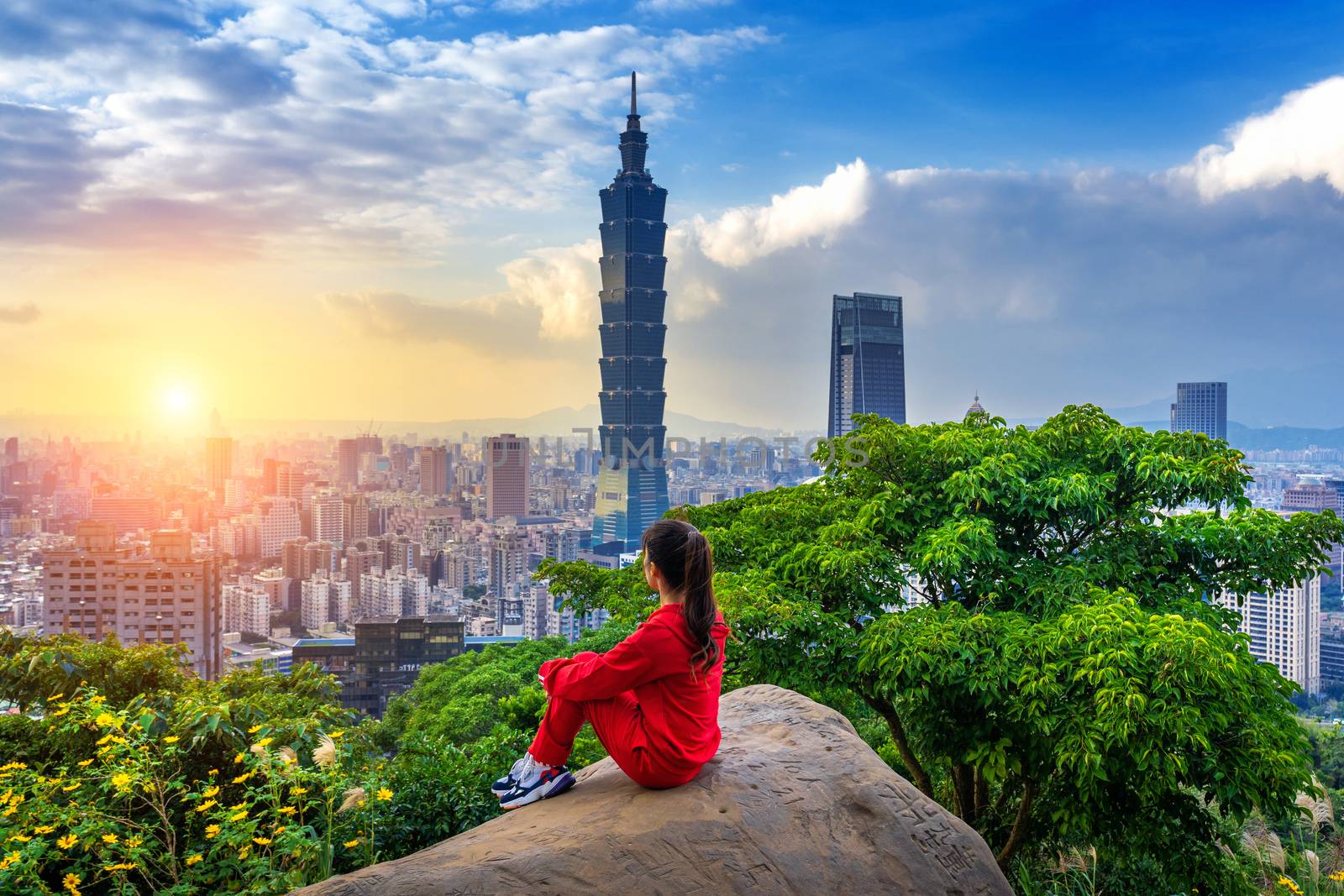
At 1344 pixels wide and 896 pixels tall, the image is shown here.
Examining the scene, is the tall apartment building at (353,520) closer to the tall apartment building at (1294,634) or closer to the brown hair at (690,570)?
the tall apartment building at (1294,634)

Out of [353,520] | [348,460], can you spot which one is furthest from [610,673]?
[348,460]

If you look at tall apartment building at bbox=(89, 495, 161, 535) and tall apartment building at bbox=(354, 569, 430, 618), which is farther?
tall apartment building at bbox=(354, 569, 430, 618)

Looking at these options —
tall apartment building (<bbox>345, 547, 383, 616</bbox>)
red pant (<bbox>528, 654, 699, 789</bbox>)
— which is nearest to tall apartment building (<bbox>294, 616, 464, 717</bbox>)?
tall apartment building (<bbox>345, 547, 383, 616</bbox>)

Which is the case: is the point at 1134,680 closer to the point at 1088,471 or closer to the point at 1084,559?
the point at 1084,559

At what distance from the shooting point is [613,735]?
7.25ft

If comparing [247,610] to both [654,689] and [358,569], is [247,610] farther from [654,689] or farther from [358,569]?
[654,689]

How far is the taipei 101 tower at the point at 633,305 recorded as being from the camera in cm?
7350

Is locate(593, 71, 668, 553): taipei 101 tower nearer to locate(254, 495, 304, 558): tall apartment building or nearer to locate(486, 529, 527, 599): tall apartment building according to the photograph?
locate(486, 529, 527, 599): tall apartment building

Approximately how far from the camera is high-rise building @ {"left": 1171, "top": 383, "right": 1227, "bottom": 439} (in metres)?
54.5

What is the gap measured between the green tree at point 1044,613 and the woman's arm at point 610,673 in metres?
1.78

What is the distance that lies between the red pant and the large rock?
0.15ft

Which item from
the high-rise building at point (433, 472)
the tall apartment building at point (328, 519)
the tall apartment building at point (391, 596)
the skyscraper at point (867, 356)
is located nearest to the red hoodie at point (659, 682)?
the tall apartment building at point (391, 596)

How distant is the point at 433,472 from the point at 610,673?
72.8 m

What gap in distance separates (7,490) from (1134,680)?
165 ft
